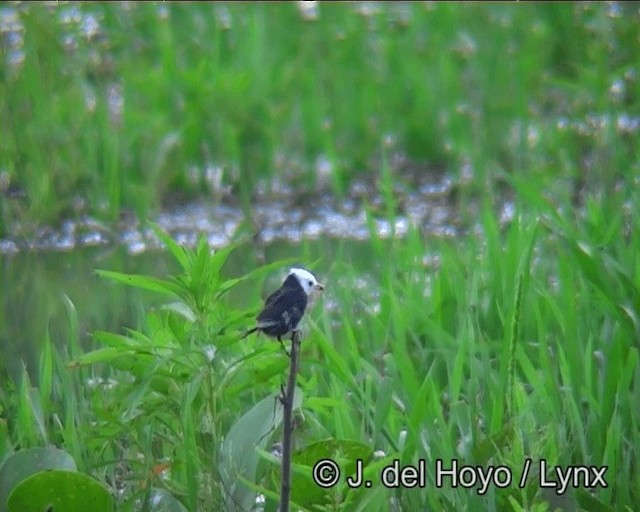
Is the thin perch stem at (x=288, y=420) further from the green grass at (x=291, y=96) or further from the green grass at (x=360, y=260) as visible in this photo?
the green grass at (x=291, y=96)

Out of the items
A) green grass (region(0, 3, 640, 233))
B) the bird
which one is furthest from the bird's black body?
green grass (region(0, 3, 640, 233))

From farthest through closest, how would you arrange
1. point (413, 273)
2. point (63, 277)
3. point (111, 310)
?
point (63, 277), point (111, 310), point (413, 273)

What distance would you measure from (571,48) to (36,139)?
2.19 meters

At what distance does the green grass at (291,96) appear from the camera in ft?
15.2

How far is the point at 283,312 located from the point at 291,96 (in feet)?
10.2

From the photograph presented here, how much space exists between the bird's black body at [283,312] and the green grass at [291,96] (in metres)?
2.42

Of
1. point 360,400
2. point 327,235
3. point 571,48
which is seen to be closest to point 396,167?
point 327,235

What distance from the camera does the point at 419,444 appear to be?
2.45 meters

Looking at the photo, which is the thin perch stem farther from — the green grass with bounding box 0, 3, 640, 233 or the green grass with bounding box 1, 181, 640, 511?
the green grass with bounding box 0, 3, 640, 233

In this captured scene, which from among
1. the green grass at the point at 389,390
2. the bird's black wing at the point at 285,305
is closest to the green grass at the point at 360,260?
the green grass at the point at 389,390

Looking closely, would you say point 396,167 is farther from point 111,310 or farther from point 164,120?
point 111,310

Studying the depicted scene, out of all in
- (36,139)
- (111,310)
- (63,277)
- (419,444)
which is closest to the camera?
(419,444)

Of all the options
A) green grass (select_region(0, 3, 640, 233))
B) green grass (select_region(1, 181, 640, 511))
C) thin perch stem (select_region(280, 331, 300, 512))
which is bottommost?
green grass (select_region(0, 3, 640, 233))

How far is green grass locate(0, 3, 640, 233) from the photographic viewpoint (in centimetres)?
464
